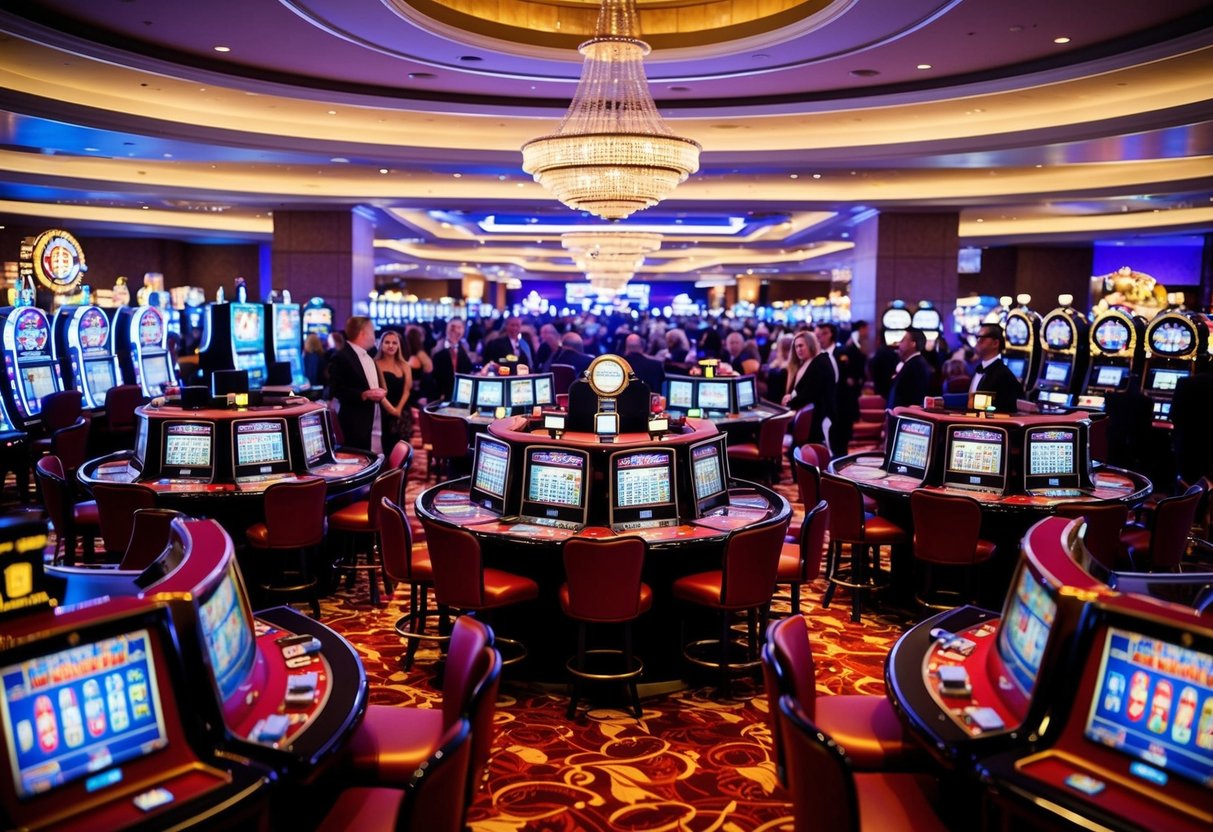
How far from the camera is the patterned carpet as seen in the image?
354cm

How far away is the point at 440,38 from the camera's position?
7.09 metres

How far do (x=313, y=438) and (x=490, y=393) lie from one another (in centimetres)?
345

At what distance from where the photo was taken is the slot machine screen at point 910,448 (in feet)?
19.7

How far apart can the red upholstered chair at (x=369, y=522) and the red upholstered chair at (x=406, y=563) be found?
34 centimetres

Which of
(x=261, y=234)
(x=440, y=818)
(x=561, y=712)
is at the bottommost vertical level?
(x=561, y=712)

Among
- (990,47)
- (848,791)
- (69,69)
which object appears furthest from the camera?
(69,69)

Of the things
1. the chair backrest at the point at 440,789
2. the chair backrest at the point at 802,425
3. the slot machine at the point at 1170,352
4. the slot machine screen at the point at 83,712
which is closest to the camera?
the slot machine screen at the point at 83,712

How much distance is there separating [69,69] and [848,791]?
851cm

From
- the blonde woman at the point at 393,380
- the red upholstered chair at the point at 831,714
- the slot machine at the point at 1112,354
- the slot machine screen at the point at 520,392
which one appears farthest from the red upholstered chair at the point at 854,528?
the slot machine at the point at 1112,354

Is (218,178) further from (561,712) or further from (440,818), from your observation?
(440,818)

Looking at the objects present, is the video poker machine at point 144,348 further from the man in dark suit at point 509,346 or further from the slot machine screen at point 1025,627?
the slot machine screen at point 1025,627

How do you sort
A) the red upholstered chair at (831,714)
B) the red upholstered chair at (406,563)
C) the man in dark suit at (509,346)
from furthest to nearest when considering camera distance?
the man in dark suit at (509,346) < the red upholstered chair at (406,563) < the red upholstered chair at (831,714)

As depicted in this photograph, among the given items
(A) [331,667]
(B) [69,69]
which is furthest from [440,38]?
(A) [331,667]

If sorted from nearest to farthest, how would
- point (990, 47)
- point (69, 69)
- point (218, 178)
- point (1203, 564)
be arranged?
point (1203, 564)
point (990, 47)
point (69, 69)
point (218, 178)
